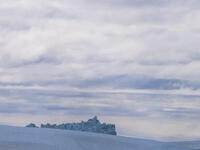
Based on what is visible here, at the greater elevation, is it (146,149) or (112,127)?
(112,127)

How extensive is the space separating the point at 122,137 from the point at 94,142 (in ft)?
8.68

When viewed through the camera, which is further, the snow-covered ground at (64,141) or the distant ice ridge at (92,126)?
the distant ice ridge at (92,126)

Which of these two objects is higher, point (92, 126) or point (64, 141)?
point (92, 126)

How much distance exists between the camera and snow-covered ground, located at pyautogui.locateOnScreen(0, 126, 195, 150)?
18.0 meters

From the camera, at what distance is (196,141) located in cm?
2461

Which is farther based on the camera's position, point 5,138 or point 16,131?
point 16,131

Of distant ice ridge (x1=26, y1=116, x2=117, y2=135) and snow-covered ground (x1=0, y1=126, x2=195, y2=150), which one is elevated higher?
distant ice ridge (x1=26, y1=116, x2=117, y2=135)

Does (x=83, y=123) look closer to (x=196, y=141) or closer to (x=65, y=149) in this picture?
(x=196, y=141)

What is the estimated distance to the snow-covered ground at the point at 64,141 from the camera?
18.0 m

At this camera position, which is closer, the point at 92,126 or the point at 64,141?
the point at 64,141

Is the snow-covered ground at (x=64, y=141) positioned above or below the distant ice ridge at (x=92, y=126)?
below

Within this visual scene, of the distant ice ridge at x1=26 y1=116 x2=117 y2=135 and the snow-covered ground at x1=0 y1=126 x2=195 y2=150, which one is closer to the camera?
the snow-covered ground at x1=0 y1=126 x2=195 y2=150

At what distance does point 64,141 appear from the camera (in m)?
19.2

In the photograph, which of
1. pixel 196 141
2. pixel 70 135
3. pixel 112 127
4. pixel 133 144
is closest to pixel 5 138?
pixel 70 135
